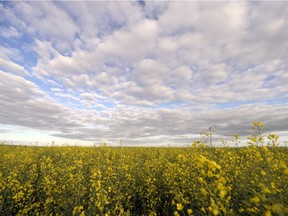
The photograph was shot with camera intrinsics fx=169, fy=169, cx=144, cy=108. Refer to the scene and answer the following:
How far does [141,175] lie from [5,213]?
5.03m

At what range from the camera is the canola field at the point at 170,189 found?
2658 mm

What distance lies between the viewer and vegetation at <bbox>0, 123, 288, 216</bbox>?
8.73 ft

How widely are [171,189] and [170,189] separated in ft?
0.70

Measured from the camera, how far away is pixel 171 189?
634cm

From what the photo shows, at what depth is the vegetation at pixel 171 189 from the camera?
266 centimetres

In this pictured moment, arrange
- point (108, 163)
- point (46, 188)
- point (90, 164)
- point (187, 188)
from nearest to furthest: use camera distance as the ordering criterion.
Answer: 1. point (187, 188)
2. point (46, 188)
3. point (108, 163)
4. point (90, 164)

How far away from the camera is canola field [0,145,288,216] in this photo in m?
2.66

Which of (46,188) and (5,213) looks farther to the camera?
(46,188)

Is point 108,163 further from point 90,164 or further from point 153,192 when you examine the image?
point 153,192

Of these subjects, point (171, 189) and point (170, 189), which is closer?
point (171, 189)

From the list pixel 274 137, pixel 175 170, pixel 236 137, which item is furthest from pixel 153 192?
pixel 274 137

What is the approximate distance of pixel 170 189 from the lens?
6.54 m

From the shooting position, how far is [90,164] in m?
9.69

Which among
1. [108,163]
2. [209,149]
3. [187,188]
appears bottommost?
[187,188]
